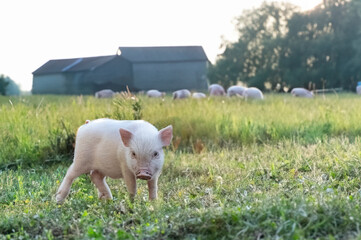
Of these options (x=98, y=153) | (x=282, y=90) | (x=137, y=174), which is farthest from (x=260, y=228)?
(x=282, y=90)

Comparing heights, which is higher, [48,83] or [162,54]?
[162,54]

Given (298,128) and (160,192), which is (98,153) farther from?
(298,128)

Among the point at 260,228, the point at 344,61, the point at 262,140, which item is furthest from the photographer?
the point at 344,61

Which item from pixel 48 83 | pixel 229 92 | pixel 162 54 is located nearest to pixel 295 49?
pixel 229 92

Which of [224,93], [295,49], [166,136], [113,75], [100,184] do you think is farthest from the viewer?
[295,49]

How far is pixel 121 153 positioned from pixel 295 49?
24.4m

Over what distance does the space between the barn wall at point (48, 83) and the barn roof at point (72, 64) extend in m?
0.15

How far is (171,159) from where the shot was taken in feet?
18.1

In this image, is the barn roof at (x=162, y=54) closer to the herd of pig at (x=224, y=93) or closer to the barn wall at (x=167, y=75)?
the barn wall at (x=167, y=75)

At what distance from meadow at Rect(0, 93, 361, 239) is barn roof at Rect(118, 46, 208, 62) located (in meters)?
6.81

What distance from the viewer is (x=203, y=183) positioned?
439cm

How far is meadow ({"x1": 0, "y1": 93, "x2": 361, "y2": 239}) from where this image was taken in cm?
265

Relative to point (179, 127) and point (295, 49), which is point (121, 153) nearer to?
point (179, 127)

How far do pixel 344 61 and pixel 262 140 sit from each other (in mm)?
19698
